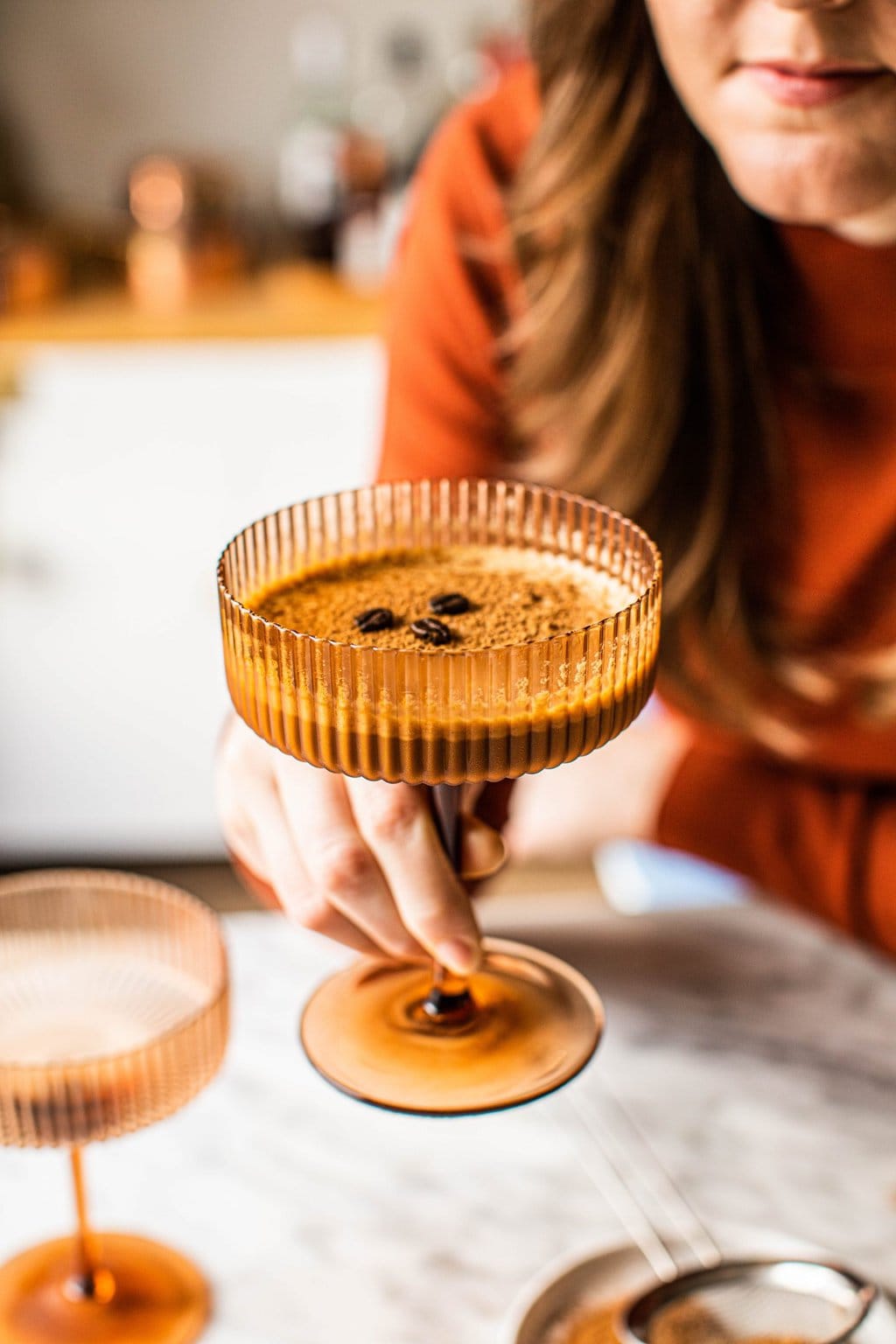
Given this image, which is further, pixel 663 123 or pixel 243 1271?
pixel 663 123

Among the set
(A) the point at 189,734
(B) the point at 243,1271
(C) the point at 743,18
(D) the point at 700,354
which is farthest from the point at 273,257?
(B) the point at 243,1271

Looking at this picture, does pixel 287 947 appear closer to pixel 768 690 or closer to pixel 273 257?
pixel 768 690

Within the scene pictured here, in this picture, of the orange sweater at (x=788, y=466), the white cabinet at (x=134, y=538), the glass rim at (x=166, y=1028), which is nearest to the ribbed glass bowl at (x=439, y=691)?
the glass rim at (x=166, y=1028)

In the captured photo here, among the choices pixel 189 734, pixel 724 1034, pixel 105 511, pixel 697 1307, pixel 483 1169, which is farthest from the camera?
pixel 189 734

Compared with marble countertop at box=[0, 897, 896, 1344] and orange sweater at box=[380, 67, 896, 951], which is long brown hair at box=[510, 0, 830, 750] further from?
marble countertop at box=[0, 897, 896, 1344]

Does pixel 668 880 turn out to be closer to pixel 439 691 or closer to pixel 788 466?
pixel 788 466

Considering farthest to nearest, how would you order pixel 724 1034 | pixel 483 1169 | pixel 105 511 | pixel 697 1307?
pixel 105 511
pixel 724 1034
pixel 483 1169
pixel 697 1307

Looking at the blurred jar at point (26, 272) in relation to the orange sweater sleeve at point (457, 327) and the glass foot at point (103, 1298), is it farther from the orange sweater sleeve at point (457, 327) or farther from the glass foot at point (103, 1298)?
the glass foot at point (103, 1298)

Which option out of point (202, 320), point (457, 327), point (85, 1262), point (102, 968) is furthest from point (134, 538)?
point (85, 1262)
